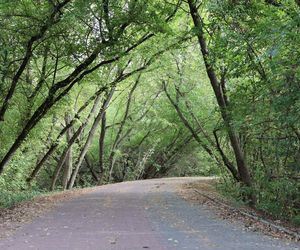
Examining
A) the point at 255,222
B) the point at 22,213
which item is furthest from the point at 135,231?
the point at 22,213

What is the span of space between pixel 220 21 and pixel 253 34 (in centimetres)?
172

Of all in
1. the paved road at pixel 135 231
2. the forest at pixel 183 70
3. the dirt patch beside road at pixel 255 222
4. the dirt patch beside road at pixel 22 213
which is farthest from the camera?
the forest at pixel 183 70

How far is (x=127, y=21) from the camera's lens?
14180mm

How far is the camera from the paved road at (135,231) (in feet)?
25.8

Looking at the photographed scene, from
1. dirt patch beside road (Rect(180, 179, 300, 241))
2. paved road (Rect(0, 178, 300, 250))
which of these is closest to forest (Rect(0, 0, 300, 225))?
dirt patch beside road (Rect(180, 179, 300, 241))

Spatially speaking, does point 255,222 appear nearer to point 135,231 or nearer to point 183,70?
point 135,231

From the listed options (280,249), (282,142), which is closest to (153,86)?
(282,142)

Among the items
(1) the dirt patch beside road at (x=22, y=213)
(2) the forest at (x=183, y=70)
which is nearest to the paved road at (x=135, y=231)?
(1) the dirt patch beside road at (x=22, y=213)

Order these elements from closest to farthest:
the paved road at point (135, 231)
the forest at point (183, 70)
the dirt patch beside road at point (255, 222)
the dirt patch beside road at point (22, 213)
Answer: the paved road at point (135, 231) → the dirt patch beside road at point (255, 222) → the dirt patch beside road at point (22, 213) → the forest at point (183, 70)

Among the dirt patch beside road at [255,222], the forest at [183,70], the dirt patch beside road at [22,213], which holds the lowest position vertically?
the dirt patch beside road at [255,222]

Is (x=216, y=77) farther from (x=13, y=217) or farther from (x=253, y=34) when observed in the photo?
(x=13, y=217)

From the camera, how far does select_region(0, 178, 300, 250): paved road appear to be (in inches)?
310

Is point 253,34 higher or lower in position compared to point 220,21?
lower

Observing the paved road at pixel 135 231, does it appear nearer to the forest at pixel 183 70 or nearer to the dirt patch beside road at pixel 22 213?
the dirt patch beside road at pixel 22 213
